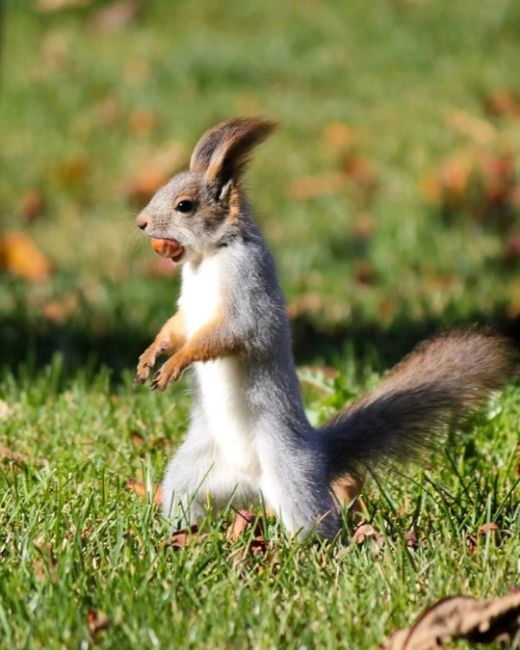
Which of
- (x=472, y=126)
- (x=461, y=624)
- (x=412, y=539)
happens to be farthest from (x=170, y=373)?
(x=472, y=126)

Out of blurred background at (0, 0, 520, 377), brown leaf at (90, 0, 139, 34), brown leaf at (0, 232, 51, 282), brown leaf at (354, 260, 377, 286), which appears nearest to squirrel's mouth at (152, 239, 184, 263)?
blurred background at (0, 0, 520, 377)

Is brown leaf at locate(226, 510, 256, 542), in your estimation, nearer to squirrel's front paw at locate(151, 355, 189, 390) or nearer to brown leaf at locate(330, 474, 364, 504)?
brown leaf at locate(330, 474, 364, 504)

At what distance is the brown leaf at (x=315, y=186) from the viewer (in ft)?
22.7

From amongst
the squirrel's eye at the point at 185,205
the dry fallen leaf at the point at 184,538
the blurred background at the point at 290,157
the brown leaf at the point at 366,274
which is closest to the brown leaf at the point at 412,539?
the dry fallen leaf at the point at 184,538

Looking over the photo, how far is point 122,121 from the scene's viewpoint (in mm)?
7855

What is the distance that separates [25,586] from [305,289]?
344 cm

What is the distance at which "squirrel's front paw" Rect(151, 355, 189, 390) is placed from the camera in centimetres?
269

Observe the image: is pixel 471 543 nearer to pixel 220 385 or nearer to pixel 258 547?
pixel 258 547

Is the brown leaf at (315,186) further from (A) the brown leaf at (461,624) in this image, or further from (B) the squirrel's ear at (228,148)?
(A) the brown leaf at (461,624)

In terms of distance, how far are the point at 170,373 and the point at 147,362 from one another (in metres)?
0.14

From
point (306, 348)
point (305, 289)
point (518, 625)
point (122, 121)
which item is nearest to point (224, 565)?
point (518, 625)

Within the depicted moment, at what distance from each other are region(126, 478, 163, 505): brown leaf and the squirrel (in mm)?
61

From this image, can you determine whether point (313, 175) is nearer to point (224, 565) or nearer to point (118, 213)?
point (118, 213)

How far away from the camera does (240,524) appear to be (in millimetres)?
2820
